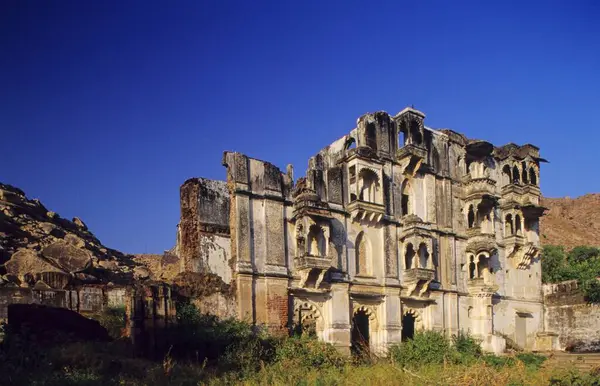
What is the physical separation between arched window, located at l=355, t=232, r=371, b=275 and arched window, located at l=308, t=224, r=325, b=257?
1903 mm

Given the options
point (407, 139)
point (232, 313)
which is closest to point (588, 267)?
point (407, 139)

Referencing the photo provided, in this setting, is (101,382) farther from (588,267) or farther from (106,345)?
(588,267)

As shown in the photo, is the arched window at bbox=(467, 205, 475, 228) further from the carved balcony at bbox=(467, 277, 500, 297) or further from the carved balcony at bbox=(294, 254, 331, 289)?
the carved balcony at bbox=(294, 254, 331, 289)

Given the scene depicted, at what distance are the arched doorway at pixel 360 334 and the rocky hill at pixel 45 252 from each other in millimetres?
9521

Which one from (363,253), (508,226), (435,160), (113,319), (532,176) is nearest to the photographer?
(113,319)

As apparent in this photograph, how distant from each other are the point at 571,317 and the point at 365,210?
1258 centimetres

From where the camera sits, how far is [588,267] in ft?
102

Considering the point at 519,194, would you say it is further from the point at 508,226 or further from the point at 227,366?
the point at 227,366

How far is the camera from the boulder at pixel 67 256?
20.1m

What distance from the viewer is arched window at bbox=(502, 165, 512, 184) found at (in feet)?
87.8

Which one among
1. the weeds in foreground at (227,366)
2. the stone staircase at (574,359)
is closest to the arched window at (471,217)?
the stone staircase at (574,359)

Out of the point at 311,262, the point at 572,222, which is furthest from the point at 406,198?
the point at 572,222

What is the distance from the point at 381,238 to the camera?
69.1 feet

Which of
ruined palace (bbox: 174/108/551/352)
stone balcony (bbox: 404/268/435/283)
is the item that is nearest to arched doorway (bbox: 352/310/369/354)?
ruined palace (bbox: 174/108/551/352)
